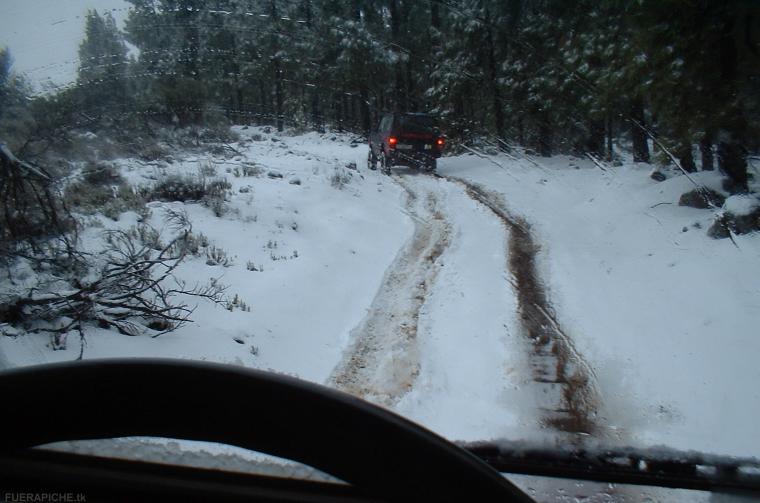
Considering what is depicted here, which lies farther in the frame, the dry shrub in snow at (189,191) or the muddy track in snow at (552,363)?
the dry shrub in snow at (189,191)

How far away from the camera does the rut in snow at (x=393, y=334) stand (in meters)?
4.67

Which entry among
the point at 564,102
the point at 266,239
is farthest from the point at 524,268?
the point at 266,239

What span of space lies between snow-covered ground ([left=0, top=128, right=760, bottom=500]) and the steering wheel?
5.58ft

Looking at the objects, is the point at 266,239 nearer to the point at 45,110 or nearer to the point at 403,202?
the point at 45,110

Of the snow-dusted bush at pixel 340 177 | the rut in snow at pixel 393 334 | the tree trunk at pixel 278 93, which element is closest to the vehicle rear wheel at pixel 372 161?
the snow-dusted bush at pixel 340 177

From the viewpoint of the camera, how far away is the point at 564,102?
23.2 ft

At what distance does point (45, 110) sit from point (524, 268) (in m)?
6.72

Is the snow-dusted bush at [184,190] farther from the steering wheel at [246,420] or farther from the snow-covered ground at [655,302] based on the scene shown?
the steering wheel at [246,420]

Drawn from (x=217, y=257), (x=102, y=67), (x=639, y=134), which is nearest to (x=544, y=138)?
(x=639, y=134)

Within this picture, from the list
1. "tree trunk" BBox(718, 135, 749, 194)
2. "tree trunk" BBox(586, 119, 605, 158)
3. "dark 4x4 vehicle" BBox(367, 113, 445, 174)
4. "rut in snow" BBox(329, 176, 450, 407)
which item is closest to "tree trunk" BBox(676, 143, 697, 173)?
"tree trunk" BBox(718, 135, 749, 194)

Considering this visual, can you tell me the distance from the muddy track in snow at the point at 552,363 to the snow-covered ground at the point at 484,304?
10 cm

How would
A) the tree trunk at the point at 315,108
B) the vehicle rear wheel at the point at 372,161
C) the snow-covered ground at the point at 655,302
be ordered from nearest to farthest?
the snow-covered ground at the point at 655,302, the tree trunk at the point at 315,108, the vehicle rear wheel at the point at 372,161

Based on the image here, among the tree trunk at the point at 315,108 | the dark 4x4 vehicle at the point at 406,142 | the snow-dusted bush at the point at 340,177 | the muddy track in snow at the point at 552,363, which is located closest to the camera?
the muddy track in snow at the point at 552,363

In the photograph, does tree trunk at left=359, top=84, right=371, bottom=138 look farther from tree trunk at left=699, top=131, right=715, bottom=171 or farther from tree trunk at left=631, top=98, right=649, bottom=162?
tree trunk at left=699, top=131, right=715, bottom=171
